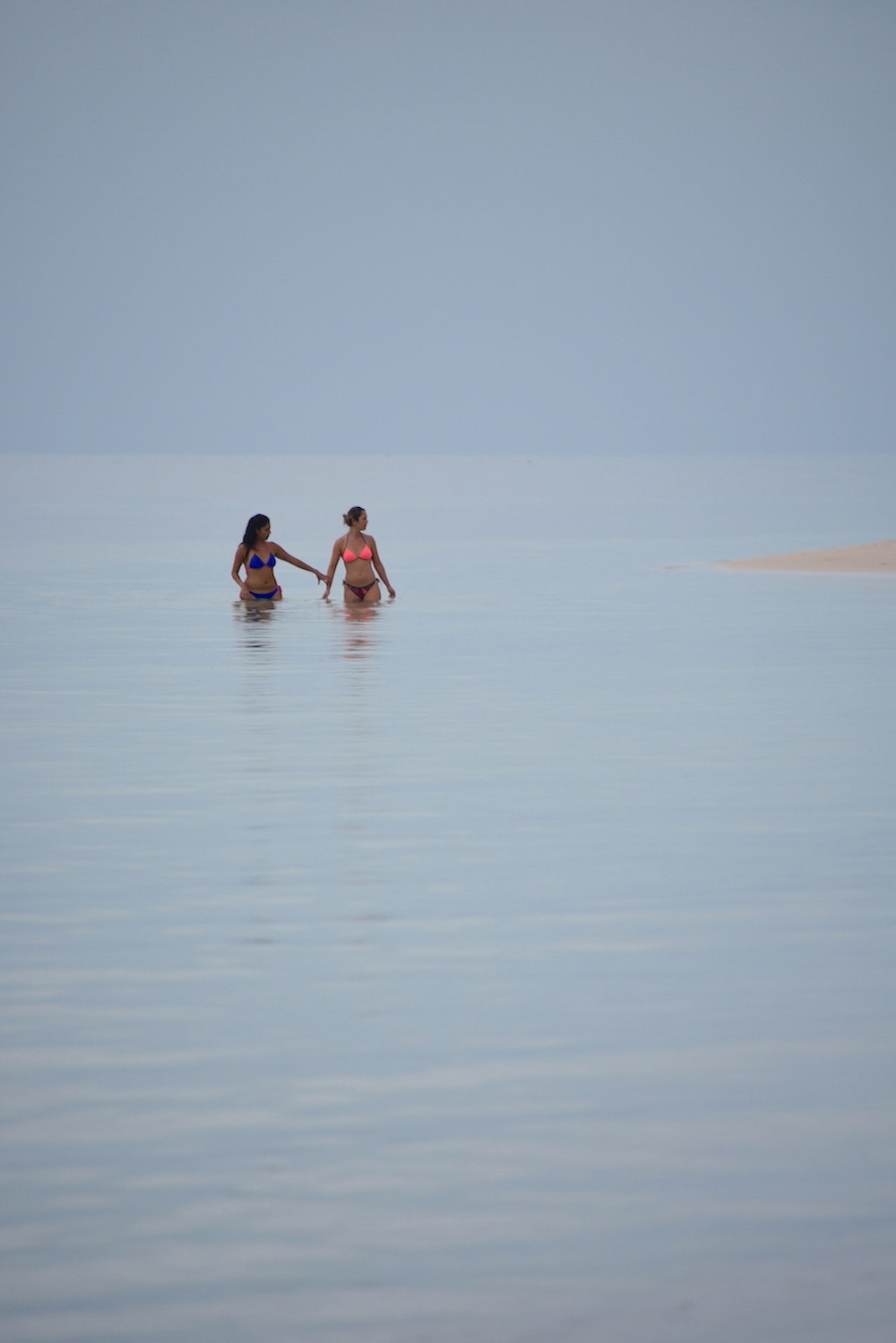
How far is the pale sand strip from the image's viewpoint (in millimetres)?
29856

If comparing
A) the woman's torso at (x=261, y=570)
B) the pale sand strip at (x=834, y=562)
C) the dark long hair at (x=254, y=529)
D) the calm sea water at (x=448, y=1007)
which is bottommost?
the calm sea water at (x=448, y=1007)

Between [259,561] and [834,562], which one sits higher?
[834,562]

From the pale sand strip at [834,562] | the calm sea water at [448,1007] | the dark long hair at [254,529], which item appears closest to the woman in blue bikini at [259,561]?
the dark long hair at [254,529]

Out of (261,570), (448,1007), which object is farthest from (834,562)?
(448,1007)

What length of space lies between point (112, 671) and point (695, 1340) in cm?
1335

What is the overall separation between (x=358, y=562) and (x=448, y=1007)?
1680 cm

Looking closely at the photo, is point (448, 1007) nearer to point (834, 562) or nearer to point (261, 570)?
point (261, 570)

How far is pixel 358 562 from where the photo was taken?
23266 millimetres

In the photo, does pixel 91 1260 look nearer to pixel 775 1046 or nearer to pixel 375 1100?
pixel 375 1100

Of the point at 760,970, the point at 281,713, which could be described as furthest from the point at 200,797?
the point at 760,970

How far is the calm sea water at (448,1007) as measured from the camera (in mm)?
4625

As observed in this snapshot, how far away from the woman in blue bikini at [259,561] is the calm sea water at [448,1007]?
599 centimetres

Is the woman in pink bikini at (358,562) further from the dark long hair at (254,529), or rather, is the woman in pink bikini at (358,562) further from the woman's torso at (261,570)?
the dark long hair at (254,529)

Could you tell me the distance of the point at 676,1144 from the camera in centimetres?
541
